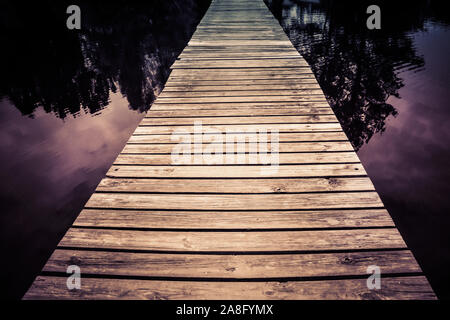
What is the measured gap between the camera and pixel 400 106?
14.9 ft

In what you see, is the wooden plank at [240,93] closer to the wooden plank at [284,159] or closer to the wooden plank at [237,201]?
Answer: the wooden plank at [284,159]

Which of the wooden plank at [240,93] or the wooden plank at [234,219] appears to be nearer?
the wooden plank at [234,219]

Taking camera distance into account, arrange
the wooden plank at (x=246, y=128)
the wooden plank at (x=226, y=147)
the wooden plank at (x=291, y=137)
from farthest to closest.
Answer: the wooden plank at (x=246, y=128), the wooden plank at (x=291, y=137), the wooden plank at (x=226, y=147)

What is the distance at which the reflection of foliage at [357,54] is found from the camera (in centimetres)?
456

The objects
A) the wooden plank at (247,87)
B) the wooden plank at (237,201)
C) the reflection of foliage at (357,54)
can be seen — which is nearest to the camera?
the wooden plank at (237,201)


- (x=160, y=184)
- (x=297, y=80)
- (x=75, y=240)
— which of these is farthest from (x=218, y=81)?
(x=75, y=240)

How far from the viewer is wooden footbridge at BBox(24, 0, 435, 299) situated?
1.36 meters

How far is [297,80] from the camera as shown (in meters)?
3.43

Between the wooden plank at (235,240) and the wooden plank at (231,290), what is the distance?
8.3 inches

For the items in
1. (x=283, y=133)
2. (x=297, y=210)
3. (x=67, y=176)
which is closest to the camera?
(x=297, y=210)

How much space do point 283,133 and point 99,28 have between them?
9678 millimetres

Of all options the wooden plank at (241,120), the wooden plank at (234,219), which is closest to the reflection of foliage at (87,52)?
the wooden plank at (241,120)

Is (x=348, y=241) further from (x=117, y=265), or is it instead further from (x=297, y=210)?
(x=117, y=265)

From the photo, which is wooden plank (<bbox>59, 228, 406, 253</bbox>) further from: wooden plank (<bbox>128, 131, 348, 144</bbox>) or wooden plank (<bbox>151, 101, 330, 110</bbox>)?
wooden plank (<bbox>151, 101, 330, 110</bbox>)
